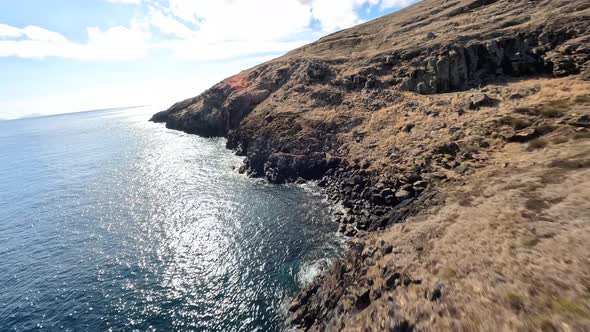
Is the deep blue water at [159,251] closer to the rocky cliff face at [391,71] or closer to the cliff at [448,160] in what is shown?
the cliff at [448,160]

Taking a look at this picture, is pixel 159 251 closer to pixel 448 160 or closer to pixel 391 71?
pixel 448 160

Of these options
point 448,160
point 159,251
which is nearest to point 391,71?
point 448,160

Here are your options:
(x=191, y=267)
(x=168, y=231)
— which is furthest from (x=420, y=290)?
(x=168, y=231)

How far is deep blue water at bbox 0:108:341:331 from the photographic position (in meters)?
29.5

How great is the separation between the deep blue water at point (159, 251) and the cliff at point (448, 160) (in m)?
5.12

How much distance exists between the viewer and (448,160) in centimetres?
3984

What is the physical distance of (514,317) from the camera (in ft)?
50.8

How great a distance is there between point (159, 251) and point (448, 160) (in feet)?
133

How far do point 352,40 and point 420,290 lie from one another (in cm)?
10428

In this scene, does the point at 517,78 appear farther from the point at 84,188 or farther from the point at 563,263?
the point at 84,188

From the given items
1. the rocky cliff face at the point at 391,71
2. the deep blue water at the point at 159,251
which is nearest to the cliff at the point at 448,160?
the rocky cliff face at the point at 391,71

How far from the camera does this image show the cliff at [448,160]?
18219 mm

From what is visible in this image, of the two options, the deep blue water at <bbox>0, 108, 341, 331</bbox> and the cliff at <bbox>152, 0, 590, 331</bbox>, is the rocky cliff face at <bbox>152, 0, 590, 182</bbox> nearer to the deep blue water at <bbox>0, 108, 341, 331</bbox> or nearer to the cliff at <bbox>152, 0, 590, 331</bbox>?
the cliff at <bbox>152, 0, 590, 331</bbox>

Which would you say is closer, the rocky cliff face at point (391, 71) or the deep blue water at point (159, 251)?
the deep blue water at point (159, 251)
